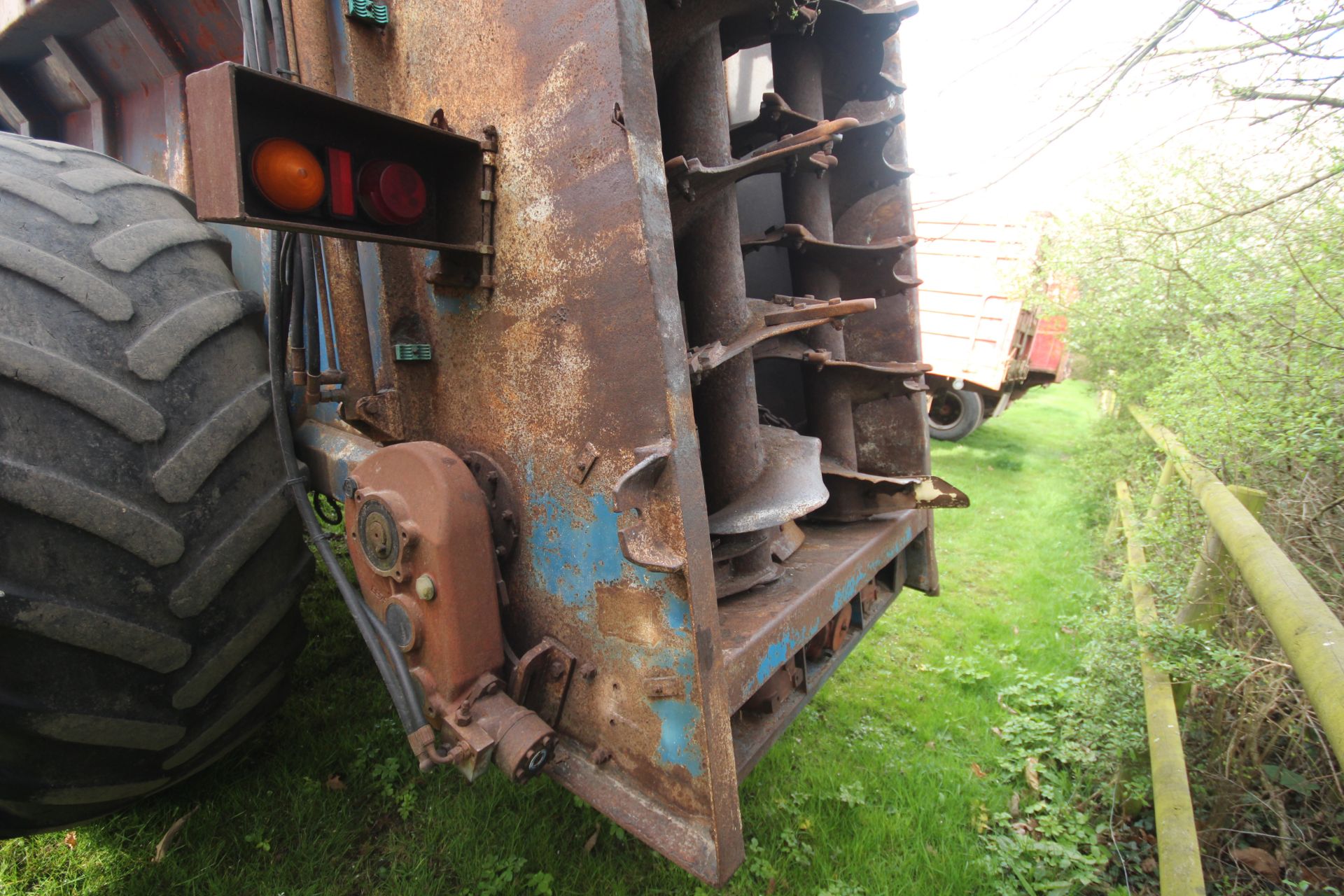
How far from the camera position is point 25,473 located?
1134 millimetres

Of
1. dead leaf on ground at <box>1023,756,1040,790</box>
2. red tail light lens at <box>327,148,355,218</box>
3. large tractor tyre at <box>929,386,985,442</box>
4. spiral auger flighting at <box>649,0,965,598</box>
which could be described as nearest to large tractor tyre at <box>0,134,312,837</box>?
red tail light lens at <box>327,148,355,218</box>

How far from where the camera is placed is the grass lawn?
1.80m

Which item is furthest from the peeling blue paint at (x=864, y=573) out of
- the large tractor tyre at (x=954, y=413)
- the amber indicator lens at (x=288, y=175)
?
the large tractor tyre at (x=954, y=413)

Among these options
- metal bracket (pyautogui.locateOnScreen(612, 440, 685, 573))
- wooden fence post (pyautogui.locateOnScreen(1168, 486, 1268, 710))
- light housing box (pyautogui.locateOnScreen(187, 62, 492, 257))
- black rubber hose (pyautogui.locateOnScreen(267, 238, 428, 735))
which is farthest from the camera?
wooden fence post (pyautogui.locateOnScreen(1168, 486, 1268, 710))

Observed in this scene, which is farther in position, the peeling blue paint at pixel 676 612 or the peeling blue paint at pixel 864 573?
the peeling blue paint at pixel 864 573

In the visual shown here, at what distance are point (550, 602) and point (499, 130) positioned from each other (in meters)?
0.92

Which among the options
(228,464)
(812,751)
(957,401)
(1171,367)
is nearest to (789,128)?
(228,464)

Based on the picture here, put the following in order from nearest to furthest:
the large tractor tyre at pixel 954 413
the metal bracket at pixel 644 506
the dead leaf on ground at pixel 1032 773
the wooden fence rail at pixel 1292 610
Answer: the metal bracket at pixel 644 506 → the wooden fence rail at pixel 1292 610 → the dead leaf on ground at pixel 1032 773 → the large tractor tyre at pixel 954 413

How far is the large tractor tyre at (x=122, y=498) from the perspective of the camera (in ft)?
3.85

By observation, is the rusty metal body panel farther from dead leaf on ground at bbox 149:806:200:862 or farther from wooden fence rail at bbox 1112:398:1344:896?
dead leaf on ground at bbox 149:806:200:862

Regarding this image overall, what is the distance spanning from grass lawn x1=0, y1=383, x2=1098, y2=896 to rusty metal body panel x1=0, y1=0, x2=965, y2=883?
66 cm

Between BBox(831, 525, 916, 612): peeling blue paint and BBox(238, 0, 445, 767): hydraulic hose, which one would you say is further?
BBox(831, 525, 916, 612): peeling blue paint

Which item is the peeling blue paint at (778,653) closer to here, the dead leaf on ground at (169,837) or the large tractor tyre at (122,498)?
the large tractor tyre at (122,498)

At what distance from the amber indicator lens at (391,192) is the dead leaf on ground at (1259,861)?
280cm
